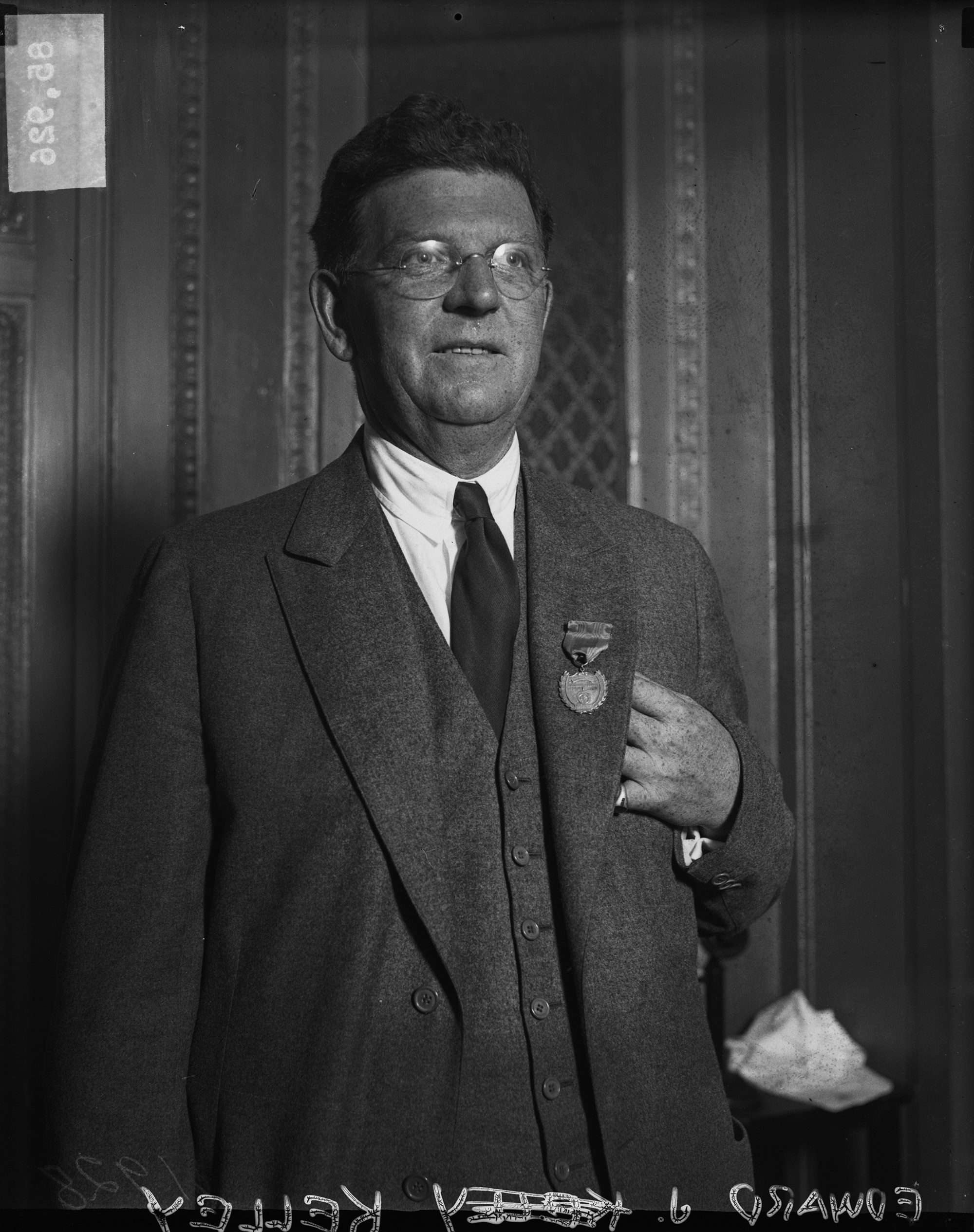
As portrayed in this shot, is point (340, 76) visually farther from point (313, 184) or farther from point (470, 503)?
point (470, 503)

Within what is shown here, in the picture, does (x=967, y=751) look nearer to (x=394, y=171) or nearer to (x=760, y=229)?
(x=760, y=229)

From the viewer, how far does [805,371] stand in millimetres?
2020

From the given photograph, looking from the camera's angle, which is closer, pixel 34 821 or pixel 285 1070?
pixel 285 1070

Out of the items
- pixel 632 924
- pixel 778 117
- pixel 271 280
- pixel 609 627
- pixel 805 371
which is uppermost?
pixel 778 117

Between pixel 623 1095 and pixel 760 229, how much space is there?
4.51ft

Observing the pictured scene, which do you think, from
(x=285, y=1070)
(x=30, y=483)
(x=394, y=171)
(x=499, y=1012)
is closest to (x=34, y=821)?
(x=30, y=483)

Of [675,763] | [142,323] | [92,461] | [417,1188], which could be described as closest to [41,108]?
[142,323]

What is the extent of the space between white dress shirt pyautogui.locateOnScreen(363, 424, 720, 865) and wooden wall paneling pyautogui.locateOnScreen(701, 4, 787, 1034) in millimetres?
703

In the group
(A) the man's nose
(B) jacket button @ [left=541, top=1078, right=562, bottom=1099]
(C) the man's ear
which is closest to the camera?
(B) jacket button @ [left=541, top=1078, right=562, bottom=1099]

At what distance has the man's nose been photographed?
4.48 ft

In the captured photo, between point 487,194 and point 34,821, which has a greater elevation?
point 487,194

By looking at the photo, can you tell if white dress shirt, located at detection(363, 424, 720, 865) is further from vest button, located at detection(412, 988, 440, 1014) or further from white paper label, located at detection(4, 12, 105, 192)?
white paper label, located at detection(4, 12, 105, 192)

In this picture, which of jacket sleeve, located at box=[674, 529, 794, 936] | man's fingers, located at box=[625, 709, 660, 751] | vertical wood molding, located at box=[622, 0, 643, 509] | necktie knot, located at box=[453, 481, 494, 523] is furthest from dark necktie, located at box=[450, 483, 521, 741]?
vertical wood molding, located at box=[622, 0, 643, 509]

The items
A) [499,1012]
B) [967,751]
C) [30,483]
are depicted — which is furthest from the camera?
[30,483]
